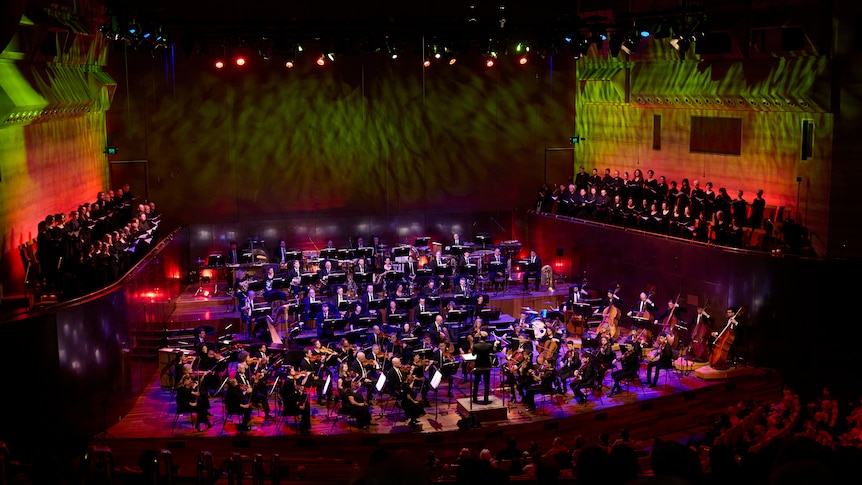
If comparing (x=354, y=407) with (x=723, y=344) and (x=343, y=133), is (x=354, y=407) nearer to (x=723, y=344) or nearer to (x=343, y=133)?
(x=723, y=344)

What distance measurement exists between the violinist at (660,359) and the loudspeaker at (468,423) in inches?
163

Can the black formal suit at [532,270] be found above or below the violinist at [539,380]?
A: above

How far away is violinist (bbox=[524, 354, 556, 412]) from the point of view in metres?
16.6

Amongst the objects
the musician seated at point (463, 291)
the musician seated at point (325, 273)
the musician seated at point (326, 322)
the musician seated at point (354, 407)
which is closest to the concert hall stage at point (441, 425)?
the musician seated at point (354, 407)

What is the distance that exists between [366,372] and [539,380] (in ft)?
10.5

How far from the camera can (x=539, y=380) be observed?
16.9m

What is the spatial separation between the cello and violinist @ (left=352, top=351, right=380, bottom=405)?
724cm

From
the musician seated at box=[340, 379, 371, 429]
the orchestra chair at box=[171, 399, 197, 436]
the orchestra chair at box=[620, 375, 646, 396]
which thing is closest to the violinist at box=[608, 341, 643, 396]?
the orchestra chair at box=[620, 375, 646, 396]

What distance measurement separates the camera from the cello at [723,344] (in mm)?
18844

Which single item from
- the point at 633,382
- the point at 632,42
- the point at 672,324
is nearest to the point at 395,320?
the point at 633,382

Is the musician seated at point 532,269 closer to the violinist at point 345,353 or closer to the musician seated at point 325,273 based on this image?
the musician seated at point 325,273

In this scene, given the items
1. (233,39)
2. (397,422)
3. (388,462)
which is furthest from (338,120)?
(388,462)

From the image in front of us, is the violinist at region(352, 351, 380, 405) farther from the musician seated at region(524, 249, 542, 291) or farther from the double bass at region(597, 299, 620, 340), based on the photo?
the musician seated at region(524, 249, 542, 291)

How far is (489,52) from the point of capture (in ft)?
72.9
